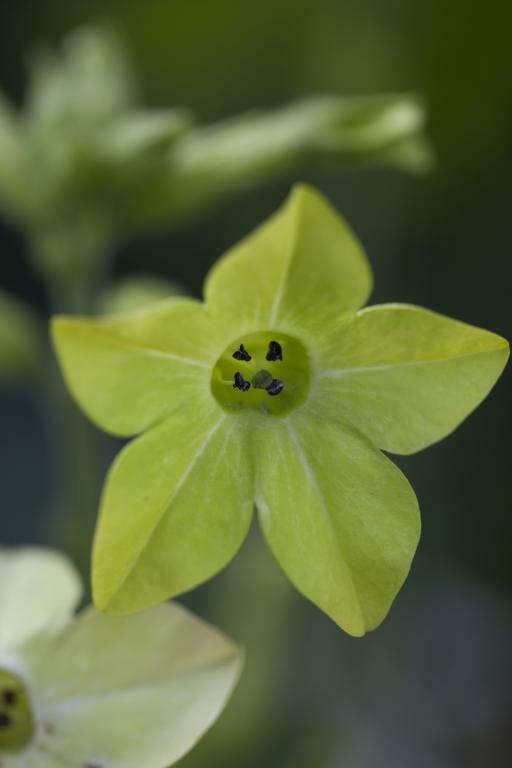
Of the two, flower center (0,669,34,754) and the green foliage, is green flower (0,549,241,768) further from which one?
the green foliage

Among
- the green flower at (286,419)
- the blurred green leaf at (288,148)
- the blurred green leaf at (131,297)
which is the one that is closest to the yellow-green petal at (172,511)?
the green flower at (286,419)

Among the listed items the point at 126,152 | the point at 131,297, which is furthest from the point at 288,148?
the point at 131,297

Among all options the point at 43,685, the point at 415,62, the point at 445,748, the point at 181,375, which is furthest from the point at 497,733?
Answer: the point at 415,62

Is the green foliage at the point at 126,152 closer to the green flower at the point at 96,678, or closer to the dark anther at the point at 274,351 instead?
the dark anther at the point at 274,351

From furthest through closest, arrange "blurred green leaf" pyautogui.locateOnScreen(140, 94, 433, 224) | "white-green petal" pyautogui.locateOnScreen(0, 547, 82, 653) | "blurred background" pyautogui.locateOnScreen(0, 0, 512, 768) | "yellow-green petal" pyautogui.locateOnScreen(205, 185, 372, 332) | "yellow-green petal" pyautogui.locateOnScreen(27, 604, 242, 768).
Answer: "blurred background" pyautogui.locateOnScreen(0, 0, 512, 768) < "blurred green leaf" pyautogui.locateOnScreen(140, 94, 433, 224) < "white-green petal" pyautogui.locateOnScreen(0, 547, 82, 653) < "yellow-green petal" pyautogui.locateOnScreen(27, 604, 242, 768) < "yellow-green petal" pyautogui.locateOnScreen(205, 185, 372, 332)

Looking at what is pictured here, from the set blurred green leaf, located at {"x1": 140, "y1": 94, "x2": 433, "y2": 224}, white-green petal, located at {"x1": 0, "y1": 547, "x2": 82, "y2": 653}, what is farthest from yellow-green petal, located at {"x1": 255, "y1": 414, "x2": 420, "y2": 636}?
blurred green leaf, located at {"x1": 140, "y1": 94, "x2": 433, "y2": 224}

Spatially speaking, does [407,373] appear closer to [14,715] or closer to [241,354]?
[241,354]

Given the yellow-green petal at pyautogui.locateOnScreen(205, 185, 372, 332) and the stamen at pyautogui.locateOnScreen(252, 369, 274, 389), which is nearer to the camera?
the yellow-green petal at pyautogui.locateOnScreen(205, 185, 372, 332)
